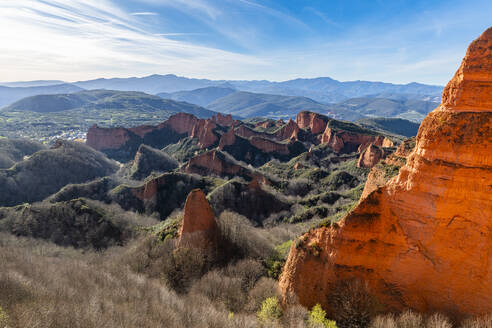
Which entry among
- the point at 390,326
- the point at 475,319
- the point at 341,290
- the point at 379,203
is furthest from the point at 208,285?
the point at 475,319

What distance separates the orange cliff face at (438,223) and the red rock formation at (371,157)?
2576 inches

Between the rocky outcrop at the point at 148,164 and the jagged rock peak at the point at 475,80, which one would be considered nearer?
the jagged rock peak at the point at 475,80

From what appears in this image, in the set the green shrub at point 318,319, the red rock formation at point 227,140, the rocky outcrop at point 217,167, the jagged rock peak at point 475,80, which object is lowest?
the rocky outcrop at point 217,167

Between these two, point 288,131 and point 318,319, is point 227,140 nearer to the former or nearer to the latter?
point 288,131

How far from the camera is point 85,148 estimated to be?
106000mm

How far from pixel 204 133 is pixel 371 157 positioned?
75.0 meters

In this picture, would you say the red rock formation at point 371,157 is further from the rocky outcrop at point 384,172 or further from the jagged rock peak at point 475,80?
the jagged rock peak at point 475,80

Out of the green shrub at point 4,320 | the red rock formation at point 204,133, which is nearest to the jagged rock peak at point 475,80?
the green shrub at point 4,320

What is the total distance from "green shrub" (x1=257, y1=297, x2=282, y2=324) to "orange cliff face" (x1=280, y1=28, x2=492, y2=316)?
3141 millimetres

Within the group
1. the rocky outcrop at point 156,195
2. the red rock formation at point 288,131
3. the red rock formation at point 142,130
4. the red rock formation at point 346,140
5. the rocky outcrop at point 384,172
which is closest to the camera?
the rocky outcrop at point 384,172

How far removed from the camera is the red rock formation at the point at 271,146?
11856 centimetres

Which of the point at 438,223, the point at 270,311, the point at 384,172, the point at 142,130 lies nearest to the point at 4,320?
the point at 270,311

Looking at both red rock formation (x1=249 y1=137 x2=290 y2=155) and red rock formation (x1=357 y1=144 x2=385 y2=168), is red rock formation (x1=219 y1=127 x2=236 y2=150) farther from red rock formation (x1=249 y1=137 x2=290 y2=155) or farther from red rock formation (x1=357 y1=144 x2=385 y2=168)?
Result: red rock formation (x1=357 y1=144 x2=385 y2=168)

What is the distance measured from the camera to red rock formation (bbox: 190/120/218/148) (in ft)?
399
